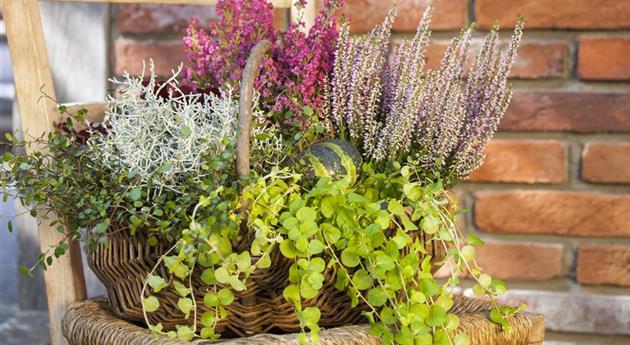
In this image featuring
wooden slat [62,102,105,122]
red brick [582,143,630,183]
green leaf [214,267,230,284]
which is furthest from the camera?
red brick [582,143,630,183]

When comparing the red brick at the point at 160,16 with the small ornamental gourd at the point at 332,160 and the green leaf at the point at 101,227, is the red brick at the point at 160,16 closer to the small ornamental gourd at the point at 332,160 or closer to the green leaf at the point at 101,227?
the small ornamental gourd at the point at 332,160

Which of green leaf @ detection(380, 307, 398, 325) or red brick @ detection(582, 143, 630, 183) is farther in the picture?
red brick @ detection(582, 143, 630, 183)

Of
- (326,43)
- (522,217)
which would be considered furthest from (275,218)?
(522,217)

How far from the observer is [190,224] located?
909mm

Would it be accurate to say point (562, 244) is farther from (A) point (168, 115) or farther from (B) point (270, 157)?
(A) point (168, 115)

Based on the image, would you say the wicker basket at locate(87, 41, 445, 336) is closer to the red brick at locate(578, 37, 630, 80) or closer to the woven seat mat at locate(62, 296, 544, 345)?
the woven seat mat at locate(62, 296, 544, 345)

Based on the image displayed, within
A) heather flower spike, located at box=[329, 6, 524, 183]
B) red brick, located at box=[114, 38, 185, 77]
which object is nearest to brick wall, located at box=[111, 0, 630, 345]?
heather flower spike, located at box=[329, 6, 524, 183]

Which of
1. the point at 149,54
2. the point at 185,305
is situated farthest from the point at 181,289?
the point at 149,54

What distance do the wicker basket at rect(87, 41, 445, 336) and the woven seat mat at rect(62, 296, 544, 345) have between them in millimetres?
41

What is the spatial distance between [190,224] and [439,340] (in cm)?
32

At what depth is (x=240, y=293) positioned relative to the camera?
1.00 metres

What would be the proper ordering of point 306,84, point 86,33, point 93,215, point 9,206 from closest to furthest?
point 93,215, point 306,84, point 86,33, point 9,206

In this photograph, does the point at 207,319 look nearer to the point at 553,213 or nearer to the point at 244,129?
the point at 244,129

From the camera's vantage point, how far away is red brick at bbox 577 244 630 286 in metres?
1.43
